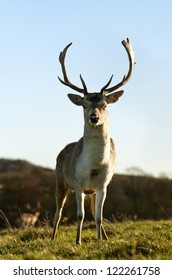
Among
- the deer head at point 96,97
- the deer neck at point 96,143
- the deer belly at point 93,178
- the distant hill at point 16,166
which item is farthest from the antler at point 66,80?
the distant hill at point 16,166

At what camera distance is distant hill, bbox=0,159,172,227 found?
105 feet

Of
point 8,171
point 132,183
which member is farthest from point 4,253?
point 8,171

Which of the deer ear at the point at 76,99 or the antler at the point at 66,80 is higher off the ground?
the antler at the point at 66,80

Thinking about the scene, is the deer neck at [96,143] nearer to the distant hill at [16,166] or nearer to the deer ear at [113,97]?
→ the deer ear at [113,97]

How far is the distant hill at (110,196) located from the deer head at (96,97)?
1940 cm

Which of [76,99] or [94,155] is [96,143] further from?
[76,99]

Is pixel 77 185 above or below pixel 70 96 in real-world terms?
below

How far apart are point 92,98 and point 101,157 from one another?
923 mm

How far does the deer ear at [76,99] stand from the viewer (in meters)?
9.41

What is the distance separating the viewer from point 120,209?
106ft

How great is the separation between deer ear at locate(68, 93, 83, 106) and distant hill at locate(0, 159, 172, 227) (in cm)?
1990

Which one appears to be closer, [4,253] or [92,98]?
[4,253]

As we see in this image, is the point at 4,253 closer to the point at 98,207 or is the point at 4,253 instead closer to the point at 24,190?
the point at 98,207

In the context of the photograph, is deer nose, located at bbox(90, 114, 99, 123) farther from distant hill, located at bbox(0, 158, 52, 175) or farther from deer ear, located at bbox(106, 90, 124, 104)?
distant hill, located at bbox(0, 158, 52, 175)
